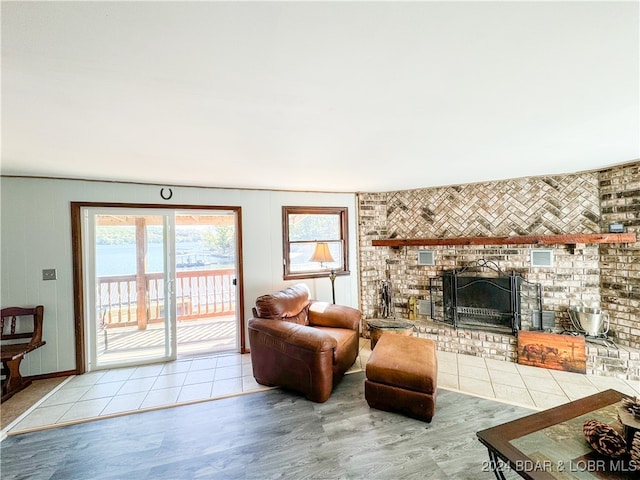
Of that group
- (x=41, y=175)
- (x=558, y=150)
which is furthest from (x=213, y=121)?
(x=558, y=150)

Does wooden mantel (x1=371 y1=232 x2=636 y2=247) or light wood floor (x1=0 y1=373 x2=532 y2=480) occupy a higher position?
wooden mantel (x1=371 y1=232 x2=636 y2=247)

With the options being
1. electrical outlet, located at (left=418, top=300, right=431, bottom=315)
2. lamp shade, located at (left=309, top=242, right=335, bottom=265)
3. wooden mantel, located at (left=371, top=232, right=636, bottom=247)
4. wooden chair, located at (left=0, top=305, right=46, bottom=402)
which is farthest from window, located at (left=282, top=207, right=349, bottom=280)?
wooden chair, located at (left=0, top=305, right=46, bottom=402)

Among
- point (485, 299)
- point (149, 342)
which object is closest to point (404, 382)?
point (485, 299)

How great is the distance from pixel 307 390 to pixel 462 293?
2.59m

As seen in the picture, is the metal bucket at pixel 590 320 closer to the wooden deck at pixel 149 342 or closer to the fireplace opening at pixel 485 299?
the fireplace opening at pixel 485 299

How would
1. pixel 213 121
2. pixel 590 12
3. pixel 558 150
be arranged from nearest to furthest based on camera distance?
pixel 590 12 < pixel 213 121 < pixel 558 150

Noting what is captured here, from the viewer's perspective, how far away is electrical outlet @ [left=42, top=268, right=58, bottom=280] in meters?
2.89

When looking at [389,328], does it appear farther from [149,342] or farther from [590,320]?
[149,342]

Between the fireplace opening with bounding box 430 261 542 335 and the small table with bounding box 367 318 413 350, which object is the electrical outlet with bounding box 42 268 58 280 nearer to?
the small table with bounding box 367 318 413 350

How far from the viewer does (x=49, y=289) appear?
2.91 metres

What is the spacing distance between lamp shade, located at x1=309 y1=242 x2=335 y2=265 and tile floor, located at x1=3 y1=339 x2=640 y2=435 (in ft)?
4.63

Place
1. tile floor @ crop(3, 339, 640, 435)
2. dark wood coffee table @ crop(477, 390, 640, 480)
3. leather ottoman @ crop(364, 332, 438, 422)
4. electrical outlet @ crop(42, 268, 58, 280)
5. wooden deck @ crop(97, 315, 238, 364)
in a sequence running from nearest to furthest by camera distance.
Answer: dark wood coffee table @ crop(477, 390, 640, 480), leather ottoman @ crop(364, 332, 438, 422), tile floor @ crop(3, 339, 640, 435), electrical outlet @ crop(42, 268, 58, 280), wooden deck @ crop(97, 315, 238, 364)

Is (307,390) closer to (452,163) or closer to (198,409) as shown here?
(198,409)

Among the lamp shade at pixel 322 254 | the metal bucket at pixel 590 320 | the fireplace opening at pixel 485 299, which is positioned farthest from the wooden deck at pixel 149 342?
the metal bucket at pixel 590 320
